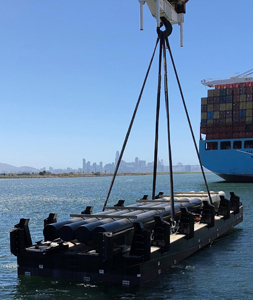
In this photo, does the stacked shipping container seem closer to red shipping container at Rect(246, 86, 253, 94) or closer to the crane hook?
red shipping container at Rect(246, 86, 253, 94)

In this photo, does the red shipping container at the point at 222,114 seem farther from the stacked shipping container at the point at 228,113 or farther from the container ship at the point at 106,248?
the container ship at the point at 106,248

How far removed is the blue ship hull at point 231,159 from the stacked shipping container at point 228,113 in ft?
5.75

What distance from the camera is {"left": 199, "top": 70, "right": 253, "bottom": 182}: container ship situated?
82688 mm

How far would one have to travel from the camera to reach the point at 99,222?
12.3 metres

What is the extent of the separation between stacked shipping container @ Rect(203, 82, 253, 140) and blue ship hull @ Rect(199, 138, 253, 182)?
69.0 inches

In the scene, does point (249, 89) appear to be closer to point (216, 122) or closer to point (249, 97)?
point (249, 97)

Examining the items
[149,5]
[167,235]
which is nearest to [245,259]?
[167,235]

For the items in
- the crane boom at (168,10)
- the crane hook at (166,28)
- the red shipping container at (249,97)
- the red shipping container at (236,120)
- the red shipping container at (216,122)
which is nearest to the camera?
the crane boom at (168,10)

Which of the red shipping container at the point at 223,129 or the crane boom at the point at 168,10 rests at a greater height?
the red shipping container at the point at 223,129

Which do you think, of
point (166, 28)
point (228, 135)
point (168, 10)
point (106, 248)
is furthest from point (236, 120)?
point (106, 248)

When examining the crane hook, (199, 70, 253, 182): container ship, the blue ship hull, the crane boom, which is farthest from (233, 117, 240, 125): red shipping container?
the crane hook

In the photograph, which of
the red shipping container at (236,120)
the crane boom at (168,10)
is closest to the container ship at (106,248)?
the crane boom at (168,10)

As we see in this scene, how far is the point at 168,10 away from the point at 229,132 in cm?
7124

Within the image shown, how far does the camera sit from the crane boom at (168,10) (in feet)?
50.4
